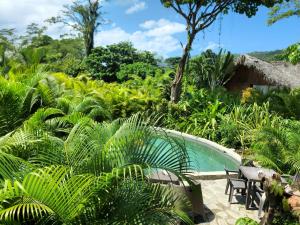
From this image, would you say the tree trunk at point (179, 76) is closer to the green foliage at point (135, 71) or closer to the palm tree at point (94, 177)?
the green foliage at point (135, 71)

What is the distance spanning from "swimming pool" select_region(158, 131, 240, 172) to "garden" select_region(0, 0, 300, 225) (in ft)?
1.92

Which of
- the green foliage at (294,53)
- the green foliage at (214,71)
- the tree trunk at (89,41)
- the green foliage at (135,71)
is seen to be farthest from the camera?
the tree trunk at (89,41)

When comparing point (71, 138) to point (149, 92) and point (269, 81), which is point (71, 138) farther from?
point (269, 81)

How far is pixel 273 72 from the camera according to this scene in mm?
22234

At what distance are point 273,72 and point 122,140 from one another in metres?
20.4

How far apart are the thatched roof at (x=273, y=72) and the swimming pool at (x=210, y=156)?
11140 millimetres

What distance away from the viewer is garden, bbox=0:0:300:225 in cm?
309

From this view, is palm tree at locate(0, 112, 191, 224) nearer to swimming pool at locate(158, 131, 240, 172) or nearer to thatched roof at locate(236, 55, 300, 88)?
swimming pool at locate(158, 131, 240, 172)

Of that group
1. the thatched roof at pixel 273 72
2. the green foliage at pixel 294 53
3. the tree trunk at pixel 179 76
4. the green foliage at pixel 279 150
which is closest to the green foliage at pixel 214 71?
the thatched roof at pixel 273 72

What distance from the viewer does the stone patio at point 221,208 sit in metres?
6.04

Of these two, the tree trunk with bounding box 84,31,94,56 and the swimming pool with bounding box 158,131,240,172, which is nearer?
the swimming pool with bounding box 158,131,240,172

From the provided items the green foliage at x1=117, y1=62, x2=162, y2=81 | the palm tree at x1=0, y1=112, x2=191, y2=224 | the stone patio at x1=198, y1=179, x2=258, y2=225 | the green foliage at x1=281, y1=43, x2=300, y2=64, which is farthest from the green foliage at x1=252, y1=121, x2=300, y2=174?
the green foliage at x1=117, y1=62, x2=162, y2=81

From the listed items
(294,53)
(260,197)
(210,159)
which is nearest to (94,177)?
(260,197)

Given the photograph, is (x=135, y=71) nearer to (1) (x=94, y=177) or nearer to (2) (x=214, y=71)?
(2) (x=214, y=71)
